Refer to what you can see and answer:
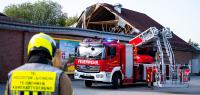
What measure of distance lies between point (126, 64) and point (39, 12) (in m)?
43.3

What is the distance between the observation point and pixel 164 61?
2106 cm

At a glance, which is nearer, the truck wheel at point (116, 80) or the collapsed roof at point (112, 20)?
the truck wheel at point (116, 80)

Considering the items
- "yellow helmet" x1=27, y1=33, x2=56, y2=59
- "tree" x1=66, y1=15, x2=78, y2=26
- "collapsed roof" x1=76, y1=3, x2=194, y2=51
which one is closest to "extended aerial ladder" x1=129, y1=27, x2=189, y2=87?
"collapsed roof" x1=76, y1=3, x2=194, y2=51

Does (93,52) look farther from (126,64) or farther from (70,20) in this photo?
(70,20)

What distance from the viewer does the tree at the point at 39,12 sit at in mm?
62312

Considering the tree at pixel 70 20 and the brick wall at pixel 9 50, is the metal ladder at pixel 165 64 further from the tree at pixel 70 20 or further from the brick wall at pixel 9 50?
the tree at pixel 70 20

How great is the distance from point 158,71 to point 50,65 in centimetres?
1723

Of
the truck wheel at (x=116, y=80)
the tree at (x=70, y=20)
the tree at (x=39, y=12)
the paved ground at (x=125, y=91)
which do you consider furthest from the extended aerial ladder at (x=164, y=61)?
the tree at (x=70, y=20)

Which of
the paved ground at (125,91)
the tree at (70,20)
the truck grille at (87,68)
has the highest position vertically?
the tree at (70,20)

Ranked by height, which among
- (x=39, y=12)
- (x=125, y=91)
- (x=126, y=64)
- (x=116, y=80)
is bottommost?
(x=125, y=91)

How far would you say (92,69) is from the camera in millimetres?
20094

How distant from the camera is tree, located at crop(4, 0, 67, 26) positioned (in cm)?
6231

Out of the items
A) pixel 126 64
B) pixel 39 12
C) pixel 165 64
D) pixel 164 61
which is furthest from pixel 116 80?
pixel 39 12

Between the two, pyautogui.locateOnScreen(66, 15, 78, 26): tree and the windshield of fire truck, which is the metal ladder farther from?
pyautogui.locateOnScreen(66, 15, 78, 26): tree
